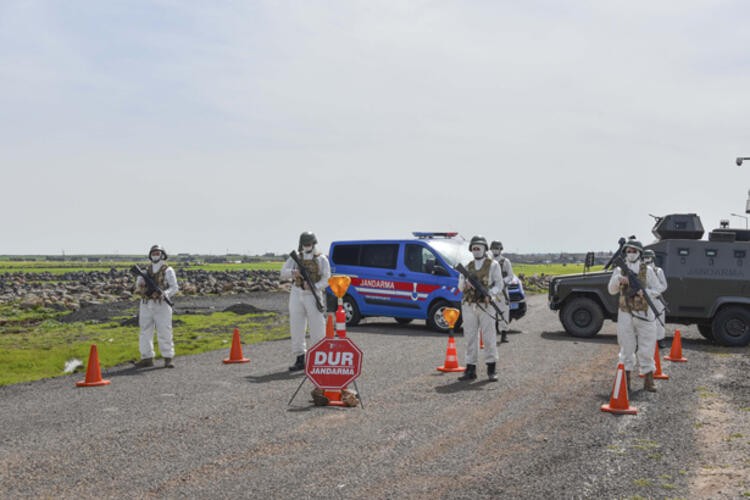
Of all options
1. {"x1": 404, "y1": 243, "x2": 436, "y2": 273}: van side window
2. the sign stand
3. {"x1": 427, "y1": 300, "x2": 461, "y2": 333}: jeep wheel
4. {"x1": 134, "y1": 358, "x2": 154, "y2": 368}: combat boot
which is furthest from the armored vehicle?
{"x1": 134, "y1": 358, "x2": 154, "y2": 368}: combat boot

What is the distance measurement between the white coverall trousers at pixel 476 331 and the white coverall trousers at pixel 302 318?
2.40m

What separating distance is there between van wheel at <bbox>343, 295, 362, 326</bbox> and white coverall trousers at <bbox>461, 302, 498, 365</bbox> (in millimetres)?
7707

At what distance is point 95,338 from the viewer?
1848 cm

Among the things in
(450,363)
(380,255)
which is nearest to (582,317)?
(380,255)

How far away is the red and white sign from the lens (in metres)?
8.85

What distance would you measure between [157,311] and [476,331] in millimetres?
5557

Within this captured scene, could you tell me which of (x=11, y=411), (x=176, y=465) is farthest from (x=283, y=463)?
(x=11, y=411)

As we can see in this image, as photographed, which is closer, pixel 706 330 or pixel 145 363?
pixel 145 363

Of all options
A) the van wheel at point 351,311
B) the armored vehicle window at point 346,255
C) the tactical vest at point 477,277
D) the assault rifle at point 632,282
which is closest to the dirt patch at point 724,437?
the assault rifle at point 632,282

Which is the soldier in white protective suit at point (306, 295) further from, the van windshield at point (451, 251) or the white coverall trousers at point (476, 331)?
the van windshield at point (451, 251)

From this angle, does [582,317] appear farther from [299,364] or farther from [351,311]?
[299,364]

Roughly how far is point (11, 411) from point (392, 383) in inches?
199

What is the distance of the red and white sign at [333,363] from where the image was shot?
8.85 m

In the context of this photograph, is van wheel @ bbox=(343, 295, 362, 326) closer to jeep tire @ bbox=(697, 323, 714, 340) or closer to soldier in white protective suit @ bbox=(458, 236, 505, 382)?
soldier in white protective suit @ bbox=(458, 236, 505, 382)
